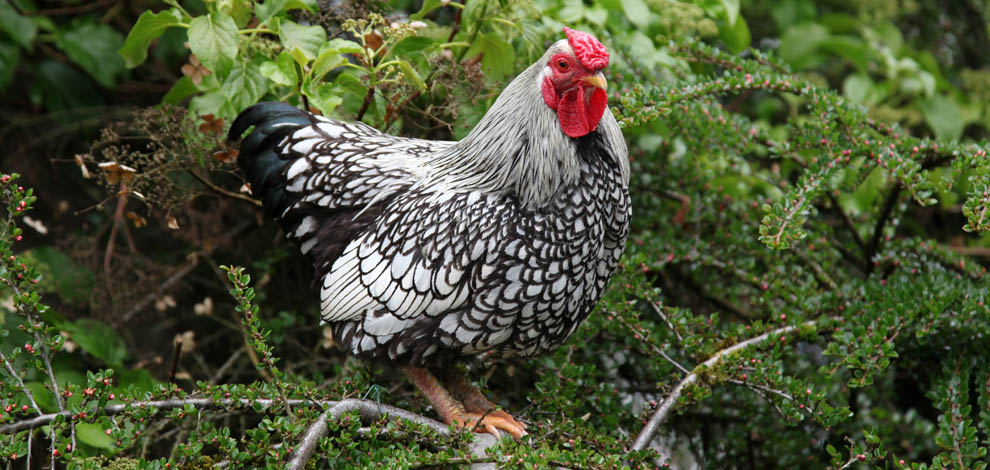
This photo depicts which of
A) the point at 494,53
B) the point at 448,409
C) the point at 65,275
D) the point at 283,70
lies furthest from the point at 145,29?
the point at 448,409

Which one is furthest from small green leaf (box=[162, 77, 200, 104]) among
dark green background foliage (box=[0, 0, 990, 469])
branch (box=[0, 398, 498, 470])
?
branch (box=[0, 398, 498, 470])

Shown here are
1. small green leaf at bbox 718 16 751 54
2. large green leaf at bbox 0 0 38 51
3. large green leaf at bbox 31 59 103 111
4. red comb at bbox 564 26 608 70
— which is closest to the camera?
red comb at bbox 564 26 608 70

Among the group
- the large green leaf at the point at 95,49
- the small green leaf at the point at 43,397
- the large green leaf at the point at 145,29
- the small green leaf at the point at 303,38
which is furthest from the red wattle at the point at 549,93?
the large green leaf at the point at 95,49

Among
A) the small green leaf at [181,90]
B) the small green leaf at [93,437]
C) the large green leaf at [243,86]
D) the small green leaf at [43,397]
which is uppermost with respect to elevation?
the large green leaf at [243,86]

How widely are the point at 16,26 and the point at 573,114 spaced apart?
8.98ft

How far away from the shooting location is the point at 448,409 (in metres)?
2.32

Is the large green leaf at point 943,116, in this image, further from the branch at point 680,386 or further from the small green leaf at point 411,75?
the small green leaf at point 411,75

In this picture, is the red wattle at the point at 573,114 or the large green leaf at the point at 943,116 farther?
the large green leaf at the point at 943,116

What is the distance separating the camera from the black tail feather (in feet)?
8.14

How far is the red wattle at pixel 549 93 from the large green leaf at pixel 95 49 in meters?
2.38

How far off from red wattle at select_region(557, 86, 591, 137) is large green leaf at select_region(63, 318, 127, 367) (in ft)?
6.17

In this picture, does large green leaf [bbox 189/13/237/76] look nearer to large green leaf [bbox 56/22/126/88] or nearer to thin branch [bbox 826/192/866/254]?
large green leaf [bbox 56/22/126/88]

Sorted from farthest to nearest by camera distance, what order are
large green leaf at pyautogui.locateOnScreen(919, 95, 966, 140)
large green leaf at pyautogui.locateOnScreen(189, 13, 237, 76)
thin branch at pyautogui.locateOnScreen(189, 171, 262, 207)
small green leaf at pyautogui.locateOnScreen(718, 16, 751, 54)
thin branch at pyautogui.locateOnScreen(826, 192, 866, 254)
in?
large green leaf at pyautogui.locateOnScreen(919, 95, 966, 140)
small green leaf at pyautogui.locateOnScreen(718, 16, 751, 54)
thin branch at pyautogui.locateOnScreen(826, 192, 866, 254)
thin branch at pyautogui.locateOnScreen(189, 171, 262, 207)
large green leaf at pyautogui.locateOnScreen(189, 13, 237, 76)

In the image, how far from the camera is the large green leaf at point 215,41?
237 cm
